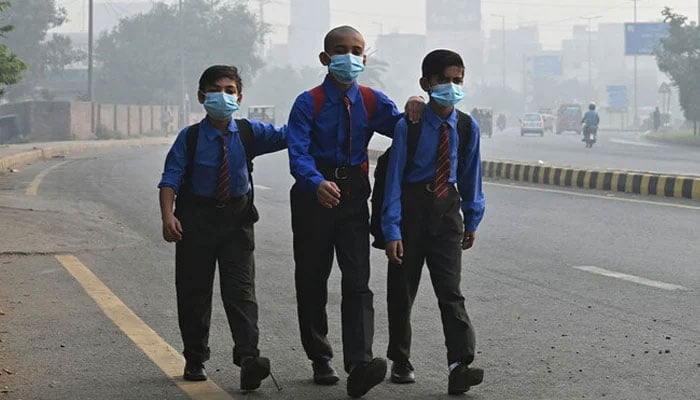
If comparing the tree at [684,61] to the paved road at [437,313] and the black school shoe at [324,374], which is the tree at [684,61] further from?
the black school shoe at [324,374]

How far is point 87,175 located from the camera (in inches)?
1045

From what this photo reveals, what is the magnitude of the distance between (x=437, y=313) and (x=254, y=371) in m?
2.81

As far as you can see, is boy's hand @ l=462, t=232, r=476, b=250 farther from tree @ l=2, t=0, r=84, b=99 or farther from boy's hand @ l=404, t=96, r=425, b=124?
tree @ l=2, t=0, r=84, b=99

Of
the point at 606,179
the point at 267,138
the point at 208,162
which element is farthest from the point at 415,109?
the point at 606,179

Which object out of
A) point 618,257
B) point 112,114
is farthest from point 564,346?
point 112,114

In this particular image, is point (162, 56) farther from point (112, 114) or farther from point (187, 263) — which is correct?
point (187, 263)

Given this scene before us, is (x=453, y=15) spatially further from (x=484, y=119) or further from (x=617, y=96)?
(x=484, y=119)

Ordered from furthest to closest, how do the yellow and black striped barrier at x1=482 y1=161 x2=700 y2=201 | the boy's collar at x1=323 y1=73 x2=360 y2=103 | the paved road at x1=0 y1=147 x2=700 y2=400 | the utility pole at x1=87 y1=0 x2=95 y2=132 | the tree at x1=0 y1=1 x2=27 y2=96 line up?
the utility pole at x1=87 y1=0 x2=95 y2=132 → the tree at x1=0 y1=1 x2=27 y2=96 → the yellow and black striped barrier at x1=482 y1=161 x2=700 y2=201 → the paved road at x1=0 y1=147 x2=700 y2=400 → the boy's collar at x1=323 y1=73 x2=360 y2=103

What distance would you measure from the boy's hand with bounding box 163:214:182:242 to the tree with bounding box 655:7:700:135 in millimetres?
51469

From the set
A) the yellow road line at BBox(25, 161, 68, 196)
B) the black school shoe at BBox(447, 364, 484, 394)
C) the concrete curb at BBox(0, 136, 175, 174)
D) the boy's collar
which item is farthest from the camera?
the concrete curb at BBox(0, 136, 175, 174)

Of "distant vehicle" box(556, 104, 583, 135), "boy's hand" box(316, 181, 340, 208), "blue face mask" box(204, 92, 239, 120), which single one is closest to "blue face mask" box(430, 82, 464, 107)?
"boy's hand" box(316, 181, 340, 208)

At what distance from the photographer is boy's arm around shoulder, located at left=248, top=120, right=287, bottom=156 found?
6453 millimetres

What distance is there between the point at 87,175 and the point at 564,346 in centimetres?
2024

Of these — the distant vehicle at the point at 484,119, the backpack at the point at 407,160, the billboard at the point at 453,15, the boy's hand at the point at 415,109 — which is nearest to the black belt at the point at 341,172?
the backpack at the point at 407,160
